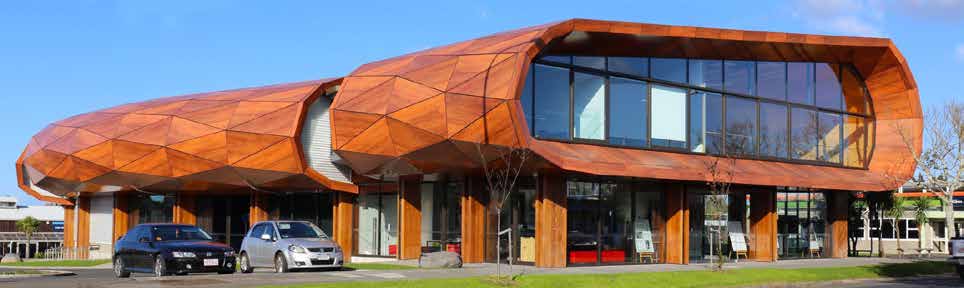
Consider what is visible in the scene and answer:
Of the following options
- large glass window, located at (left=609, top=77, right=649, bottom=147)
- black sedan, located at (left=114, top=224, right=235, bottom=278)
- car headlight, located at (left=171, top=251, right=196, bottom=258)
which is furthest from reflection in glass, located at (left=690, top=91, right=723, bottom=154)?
car headlight, located at (left=171, top=251, right=196, bottom=258)

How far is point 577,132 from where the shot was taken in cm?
3139

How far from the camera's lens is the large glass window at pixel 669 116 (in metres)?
33.9

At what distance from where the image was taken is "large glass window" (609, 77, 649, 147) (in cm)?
3244

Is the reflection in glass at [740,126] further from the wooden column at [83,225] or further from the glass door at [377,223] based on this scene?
the wooden column at [83,225]

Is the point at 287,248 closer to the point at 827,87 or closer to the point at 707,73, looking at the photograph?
the point at 707,73

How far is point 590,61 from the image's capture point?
105 ft

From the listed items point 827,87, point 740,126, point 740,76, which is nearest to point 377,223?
point 740,126

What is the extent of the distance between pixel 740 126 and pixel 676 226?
561 cm

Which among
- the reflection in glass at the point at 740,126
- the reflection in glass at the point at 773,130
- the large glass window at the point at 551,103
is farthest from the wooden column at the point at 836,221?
the large glass window at the point at 551,103

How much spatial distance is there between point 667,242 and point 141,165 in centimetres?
2059

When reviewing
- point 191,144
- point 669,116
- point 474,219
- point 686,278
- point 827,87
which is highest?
point 827,87

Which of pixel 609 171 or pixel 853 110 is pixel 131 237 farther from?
pixel 853 110

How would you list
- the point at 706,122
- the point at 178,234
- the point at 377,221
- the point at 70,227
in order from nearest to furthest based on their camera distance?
the point at 178,234
the point at 706,122
the point at 377,221
the point at 70,227

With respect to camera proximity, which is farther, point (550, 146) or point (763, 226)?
point (763, 226)
